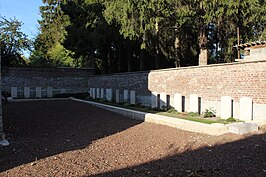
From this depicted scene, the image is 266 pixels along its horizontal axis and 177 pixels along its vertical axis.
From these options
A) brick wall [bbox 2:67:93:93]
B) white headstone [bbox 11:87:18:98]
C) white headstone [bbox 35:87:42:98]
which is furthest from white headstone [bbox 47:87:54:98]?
white headstone [bbox 11:87:18:98]

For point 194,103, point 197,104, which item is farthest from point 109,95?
point 197,104

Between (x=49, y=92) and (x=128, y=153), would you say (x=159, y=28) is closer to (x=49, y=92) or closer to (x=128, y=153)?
(x=128, y=153)

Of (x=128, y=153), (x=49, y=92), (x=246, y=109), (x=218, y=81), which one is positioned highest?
(x=218, y=81)

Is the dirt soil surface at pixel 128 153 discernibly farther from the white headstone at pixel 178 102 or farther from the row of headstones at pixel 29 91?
the row of headstones at pixel 29 91

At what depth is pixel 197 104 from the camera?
1044 cm

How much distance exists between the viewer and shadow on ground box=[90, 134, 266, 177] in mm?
3916

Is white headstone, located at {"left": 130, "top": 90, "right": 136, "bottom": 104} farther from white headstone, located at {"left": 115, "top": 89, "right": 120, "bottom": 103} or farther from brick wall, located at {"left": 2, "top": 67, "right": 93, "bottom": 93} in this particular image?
brick wall, located at {"left": 2, "top": 67, "right": 93, "bottom": 93}

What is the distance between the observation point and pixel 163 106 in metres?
12.2

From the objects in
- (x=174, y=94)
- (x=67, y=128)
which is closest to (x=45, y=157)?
(x=67, y=128)

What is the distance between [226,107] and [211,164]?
17.1 feet

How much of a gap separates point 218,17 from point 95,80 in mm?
11850

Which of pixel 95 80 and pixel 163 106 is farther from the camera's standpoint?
pixel 95 80

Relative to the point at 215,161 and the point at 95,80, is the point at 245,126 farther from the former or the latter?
the point at 95,80

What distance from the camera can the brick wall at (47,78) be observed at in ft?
66.2
